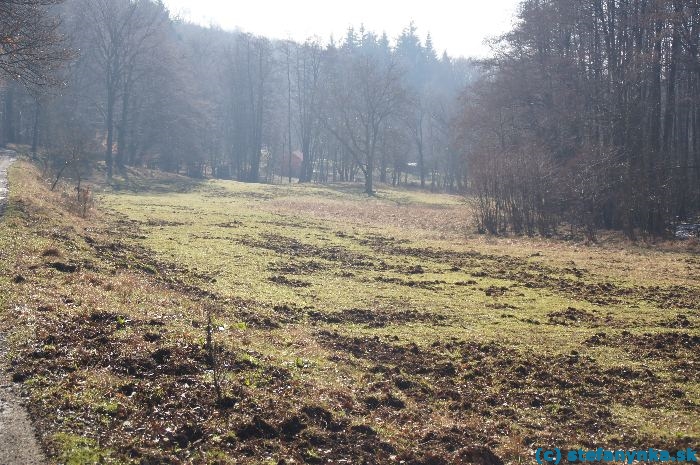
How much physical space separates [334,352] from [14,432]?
5.08 m

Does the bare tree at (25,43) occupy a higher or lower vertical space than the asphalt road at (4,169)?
higher

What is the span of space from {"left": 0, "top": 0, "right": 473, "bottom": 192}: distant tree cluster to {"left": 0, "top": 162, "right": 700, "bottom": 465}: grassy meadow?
26832 millimetres

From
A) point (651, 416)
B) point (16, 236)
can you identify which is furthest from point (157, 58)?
point (651, 416)

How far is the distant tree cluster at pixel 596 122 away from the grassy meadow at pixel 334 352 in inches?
369

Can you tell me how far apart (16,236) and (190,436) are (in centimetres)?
1200

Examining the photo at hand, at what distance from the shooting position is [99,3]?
60.2m

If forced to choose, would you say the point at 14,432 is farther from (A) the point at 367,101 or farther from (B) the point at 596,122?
(A) the point at 367,101

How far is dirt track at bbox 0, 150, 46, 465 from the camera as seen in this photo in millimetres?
5746

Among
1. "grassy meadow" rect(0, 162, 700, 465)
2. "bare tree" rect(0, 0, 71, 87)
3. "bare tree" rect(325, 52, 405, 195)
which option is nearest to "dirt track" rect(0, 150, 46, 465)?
"grassy meadow" rect(0, 162, 700, 465)

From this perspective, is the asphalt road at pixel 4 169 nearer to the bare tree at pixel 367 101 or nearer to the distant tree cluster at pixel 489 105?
the distant tree cluster at pixel 489 105

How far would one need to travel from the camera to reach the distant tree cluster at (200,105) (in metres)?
59.8

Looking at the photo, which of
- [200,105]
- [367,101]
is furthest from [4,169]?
[367,101]

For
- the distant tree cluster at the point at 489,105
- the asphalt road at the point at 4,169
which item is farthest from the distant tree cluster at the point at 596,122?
the asphalt road at the point at 4,169

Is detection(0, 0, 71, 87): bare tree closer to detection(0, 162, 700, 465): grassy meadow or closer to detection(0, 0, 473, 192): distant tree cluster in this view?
detection(0, 162, 700, 465): grassy meadow
